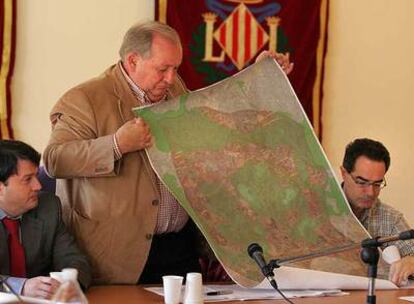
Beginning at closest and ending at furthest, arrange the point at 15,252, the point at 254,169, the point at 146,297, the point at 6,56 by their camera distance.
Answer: the point at 146,297, the point at 15,252, the point at 254,169, the point at 6,56

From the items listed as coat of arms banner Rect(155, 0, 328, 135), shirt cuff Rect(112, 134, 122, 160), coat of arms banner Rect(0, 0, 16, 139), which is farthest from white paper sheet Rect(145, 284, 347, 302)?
coat of arms banner Rect(155, 0, 328, 135)

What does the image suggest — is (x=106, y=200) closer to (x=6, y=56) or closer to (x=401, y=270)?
(x=401, y=270)

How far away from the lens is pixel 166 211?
297 centimetres

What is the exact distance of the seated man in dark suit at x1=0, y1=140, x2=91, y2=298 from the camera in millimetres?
2703

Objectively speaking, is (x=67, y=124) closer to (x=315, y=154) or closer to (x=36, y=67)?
(x=315, y=154)

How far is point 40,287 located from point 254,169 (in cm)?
93

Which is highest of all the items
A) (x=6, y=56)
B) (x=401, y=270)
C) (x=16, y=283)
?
(x=6, y=56)

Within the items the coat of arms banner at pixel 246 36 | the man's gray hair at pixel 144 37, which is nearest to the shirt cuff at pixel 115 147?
the man's gray hair at pixel 144 37

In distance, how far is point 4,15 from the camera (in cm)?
387

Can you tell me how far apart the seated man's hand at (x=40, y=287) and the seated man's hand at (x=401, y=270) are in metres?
1.31

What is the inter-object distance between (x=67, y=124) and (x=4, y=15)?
3.97ft

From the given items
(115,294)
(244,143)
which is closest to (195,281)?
(115,294)

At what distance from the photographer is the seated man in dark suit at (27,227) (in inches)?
106

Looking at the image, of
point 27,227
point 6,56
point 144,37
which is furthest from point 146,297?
point 6,56
